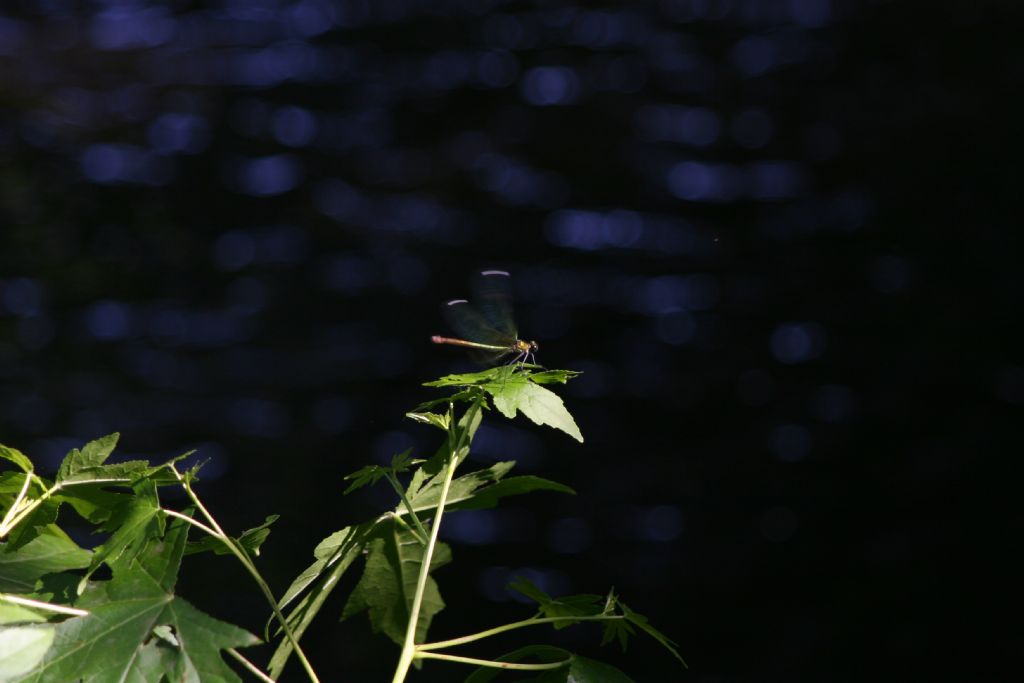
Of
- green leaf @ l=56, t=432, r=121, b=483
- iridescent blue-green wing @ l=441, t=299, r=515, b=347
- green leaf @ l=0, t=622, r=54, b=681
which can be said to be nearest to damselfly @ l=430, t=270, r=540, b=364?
iridescent blue-green wing @ l=441, t=299, r=515, b=347

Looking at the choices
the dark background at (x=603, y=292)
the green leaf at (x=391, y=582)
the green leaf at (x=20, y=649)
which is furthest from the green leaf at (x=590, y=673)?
the dark background at (x=603, y=292)

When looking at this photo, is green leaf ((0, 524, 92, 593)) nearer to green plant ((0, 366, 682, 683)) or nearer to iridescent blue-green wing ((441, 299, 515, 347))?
green plant ((0, 366, 682, 683))

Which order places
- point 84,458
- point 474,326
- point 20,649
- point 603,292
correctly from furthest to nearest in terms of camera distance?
point 603,292 < point 474,326 < point 84,458 < point 20,649

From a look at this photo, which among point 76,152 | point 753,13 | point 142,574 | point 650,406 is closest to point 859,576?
point 650,406

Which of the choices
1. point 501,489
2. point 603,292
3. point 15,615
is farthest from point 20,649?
point 603,292

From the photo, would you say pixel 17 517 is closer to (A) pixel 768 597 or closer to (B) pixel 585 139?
(A) pixel 768 597

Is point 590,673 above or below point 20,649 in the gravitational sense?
below

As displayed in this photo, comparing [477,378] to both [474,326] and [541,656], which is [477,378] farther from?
[474,326]
